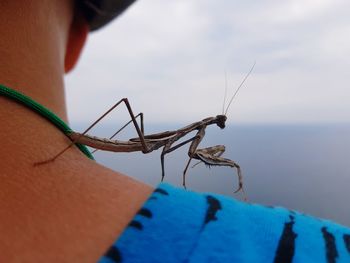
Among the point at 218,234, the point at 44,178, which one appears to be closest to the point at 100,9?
the point at 44,178

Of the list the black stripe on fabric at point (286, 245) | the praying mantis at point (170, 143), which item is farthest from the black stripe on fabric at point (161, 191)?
the praying mantis at point (170, 143)

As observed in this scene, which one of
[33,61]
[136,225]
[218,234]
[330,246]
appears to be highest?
[33,61]

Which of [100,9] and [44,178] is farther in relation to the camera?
[100,9]

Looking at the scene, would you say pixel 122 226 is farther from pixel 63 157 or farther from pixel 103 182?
pixel 63 157

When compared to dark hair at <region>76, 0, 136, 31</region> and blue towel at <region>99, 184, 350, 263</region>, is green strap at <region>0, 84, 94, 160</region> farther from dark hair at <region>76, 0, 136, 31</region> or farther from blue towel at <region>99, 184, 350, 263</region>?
dark hair at <region>76, 0, 136, 31</region>

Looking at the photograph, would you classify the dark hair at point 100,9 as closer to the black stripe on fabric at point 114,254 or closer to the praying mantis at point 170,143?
the praying mantis at point 170,143

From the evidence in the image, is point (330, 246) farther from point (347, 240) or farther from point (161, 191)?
point (161, 191)

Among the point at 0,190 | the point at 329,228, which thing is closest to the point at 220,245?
the point at 329,228
